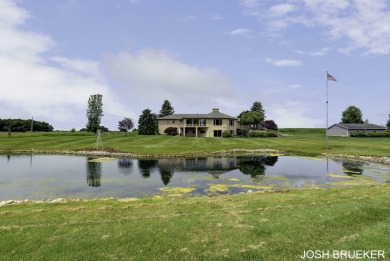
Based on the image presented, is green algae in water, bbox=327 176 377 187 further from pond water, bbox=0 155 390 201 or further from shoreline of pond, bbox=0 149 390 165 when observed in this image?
shoreline of pond, bbox=0 149 390 165

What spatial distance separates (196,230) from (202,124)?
77548mm

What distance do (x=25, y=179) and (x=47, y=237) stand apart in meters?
19.9

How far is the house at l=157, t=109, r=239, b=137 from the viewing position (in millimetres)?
87062

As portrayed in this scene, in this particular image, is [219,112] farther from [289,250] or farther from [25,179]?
[289,250]

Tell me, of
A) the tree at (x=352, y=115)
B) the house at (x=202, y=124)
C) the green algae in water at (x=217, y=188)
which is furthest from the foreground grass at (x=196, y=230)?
the tree at (x=352, y=115)

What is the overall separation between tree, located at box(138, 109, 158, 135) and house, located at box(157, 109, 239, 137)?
2.89m

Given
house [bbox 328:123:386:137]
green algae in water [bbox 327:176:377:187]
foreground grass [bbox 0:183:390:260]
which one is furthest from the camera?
house [bbox 328:123:386:137]

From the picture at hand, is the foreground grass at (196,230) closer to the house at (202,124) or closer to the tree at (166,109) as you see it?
the house at (202,124)

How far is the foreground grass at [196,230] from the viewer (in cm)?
875

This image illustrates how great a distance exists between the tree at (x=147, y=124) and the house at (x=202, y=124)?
289cm

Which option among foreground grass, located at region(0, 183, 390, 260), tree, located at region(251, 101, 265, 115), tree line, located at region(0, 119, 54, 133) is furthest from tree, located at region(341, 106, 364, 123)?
tree line, located at region(0, 119, 54, 133)

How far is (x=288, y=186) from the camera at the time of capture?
75.5 feet

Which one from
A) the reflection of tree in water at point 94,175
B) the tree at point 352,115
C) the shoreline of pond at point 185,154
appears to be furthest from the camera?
the tree at point 352,115

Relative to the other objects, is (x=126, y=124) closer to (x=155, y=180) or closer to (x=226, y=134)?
(x=226, y=134)
